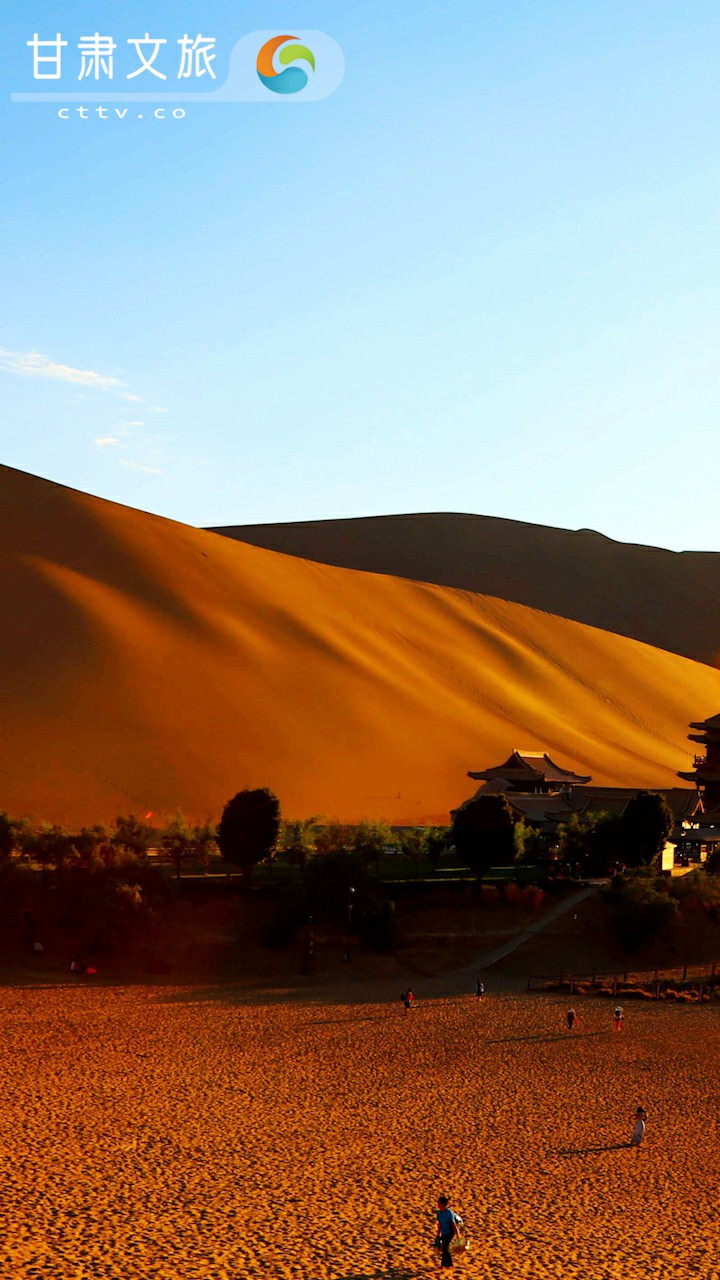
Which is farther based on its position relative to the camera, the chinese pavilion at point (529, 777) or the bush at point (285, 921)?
the chinese pavilion at point (529, 777)

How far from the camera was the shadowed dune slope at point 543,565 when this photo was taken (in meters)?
163

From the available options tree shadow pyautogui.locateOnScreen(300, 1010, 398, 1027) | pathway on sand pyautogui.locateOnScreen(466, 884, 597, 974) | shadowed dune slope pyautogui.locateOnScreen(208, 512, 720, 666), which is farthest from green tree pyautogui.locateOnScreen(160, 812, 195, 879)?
shadowed dune slope pyautogui.locateOnScreen(208, 512, 720, 666)

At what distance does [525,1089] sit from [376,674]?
2306 inches

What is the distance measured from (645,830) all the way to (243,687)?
30356 mm

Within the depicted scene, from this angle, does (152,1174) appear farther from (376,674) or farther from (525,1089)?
(376,674)

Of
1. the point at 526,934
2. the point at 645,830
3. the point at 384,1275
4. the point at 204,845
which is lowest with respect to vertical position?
the point at 384,1275

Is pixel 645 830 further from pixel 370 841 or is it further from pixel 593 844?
pixel 370 841

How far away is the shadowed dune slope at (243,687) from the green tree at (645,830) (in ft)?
54.8

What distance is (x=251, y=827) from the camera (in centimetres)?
4872

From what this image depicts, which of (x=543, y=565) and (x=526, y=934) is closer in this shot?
(x=526, y=934)

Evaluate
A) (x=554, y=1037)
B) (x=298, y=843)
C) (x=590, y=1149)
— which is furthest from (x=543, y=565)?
(x=590, y=1149)

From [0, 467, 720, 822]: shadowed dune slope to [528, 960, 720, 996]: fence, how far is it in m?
23.6

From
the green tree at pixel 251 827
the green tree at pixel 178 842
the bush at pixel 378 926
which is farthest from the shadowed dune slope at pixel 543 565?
the bush at pixel 378 926

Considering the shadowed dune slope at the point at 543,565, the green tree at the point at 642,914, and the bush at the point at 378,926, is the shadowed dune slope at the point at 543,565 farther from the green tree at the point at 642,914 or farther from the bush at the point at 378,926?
the bush at the point at 378,926
